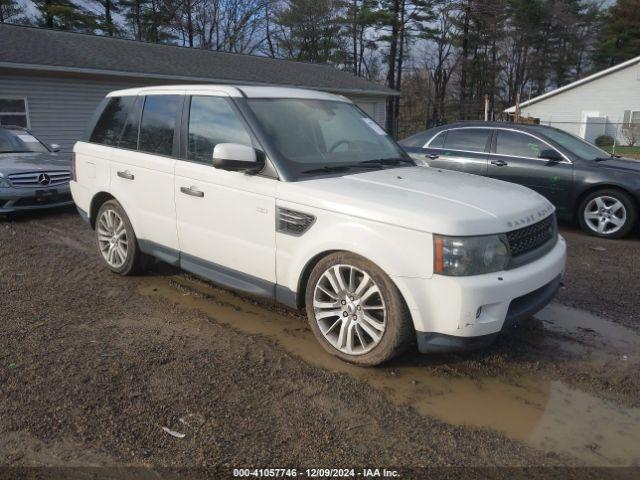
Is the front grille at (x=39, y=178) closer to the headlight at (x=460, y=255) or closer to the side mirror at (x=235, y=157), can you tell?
the side mirror at (x=235, y=157)

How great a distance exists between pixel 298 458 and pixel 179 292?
9.14 ft

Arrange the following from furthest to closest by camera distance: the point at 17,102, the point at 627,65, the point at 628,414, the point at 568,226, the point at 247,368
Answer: the point at 627,65 → the point at 17,102 → the point at 568,226 → the point at 247,368 → the point at 628,414

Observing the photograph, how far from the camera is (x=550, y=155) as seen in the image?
7.84 metres

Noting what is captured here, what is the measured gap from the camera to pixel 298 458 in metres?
2.68

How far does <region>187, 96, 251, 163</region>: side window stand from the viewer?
13.7 feet

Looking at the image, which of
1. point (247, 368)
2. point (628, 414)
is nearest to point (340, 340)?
point (247, 368)

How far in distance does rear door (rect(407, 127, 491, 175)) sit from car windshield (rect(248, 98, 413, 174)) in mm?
3857

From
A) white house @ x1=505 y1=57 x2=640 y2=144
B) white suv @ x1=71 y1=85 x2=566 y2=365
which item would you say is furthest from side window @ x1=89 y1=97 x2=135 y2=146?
white house @ x1=505 y1=57 x2=640 y2=144

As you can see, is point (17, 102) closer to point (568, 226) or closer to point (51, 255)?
point (51, 255)

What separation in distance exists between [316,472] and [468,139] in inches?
280

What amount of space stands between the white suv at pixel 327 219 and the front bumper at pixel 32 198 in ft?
12.7

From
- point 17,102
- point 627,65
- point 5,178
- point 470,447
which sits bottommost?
point 470,447

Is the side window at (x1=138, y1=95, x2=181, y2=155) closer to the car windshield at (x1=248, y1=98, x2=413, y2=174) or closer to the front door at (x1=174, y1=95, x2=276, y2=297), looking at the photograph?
the front door at (x1=174, y1=95, x2=276, y2=297)

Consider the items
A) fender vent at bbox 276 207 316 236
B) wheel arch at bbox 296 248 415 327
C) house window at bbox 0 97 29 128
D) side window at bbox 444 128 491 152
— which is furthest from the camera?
house window at bbox 0 97 29 128
